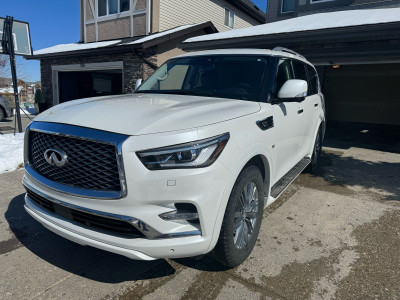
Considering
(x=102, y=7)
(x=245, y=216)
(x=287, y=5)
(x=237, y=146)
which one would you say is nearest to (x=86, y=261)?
(x=245, y=216)

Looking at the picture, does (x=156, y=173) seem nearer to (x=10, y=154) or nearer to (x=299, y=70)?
(x=299, y=70)

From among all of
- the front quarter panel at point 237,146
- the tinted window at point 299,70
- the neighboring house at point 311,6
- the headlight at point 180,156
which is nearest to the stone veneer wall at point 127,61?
the neighboring house at point 311,6

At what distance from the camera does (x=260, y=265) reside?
2.75 meters

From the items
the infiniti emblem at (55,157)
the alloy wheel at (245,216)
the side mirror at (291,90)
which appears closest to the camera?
the infiniti emblem at (55,157)

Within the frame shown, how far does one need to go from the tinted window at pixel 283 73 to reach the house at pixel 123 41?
8697 millimetres

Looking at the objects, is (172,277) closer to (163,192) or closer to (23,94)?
(163,192)

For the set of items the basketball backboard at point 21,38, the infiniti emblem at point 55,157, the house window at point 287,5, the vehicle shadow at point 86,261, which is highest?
the house window at point 287,5

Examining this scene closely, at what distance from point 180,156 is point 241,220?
0.94 m

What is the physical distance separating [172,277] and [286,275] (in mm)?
973

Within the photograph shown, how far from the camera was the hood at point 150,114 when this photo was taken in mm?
2100

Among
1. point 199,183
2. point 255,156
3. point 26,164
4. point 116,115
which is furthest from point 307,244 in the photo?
point 26,164

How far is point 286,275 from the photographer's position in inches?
103

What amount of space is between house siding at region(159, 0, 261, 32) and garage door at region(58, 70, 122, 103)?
15.2 feet

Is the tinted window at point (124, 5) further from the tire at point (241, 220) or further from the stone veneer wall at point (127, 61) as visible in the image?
the tire at point (241, 220)
